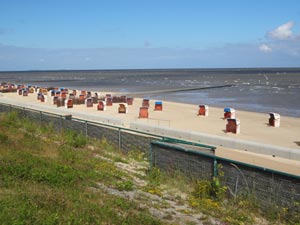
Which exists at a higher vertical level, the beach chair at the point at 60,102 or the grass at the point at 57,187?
the grass at the point at 57,187

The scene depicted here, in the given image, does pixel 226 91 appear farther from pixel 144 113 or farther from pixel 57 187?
pixel 57 187

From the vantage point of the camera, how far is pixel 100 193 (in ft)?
26.6

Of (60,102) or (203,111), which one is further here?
(60,102)

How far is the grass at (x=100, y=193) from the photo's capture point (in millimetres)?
6621

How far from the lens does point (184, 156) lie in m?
9.65

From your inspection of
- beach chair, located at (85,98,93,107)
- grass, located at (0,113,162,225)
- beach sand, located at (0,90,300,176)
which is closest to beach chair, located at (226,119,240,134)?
beach sand, located at (0,90,300,176)

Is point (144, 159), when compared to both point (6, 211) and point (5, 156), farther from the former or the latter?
point (6, 211)

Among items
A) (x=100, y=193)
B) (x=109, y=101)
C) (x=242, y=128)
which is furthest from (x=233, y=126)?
(x=109, y=101)

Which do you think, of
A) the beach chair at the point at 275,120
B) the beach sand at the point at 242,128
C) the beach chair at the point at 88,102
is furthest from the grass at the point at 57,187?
the beach chair at the point at 88,102

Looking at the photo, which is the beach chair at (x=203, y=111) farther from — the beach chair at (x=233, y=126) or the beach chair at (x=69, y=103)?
the beach chair at (x=69, y=103)

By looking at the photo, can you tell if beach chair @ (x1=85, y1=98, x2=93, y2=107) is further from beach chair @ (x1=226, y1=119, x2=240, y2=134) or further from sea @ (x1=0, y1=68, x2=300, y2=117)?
beach chair @ (x1=226, y1=119, x2=240, y2=134)

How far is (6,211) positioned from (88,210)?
1364mm

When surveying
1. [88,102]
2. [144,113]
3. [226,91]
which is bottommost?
[226,91]

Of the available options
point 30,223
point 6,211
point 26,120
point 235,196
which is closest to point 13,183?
point 6,211
